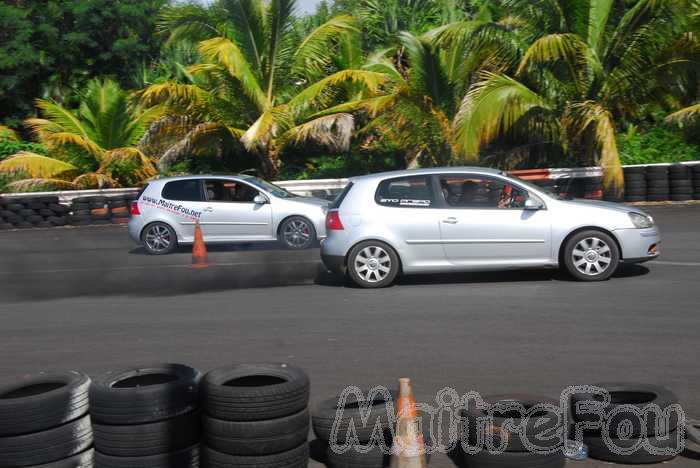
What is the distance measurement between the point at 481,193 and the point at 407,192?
99 cm

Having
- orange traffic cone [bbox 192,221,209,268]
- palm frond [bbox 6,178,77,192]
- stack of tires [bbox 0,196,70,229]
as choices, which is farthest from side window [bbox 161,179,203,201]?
palm frond [bbox 6,178,77,192]

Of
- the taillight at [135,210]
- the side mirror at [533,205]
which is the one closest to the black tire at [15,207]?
the taillight at [135,210]

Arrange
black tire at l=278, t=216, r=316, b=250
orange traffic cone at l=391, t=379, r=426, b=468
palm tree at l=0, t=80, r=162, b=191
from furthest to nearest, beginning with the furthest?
1. palm tree at l=0, t=80, r=162, b=191
2. black tire at l=278, t=216, r=316, b=250
3. orange traffic cone at l=391, t=379, r=426, b=468

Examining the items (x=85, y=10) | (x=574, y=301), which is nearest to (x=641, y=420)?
(x=574, y=301)

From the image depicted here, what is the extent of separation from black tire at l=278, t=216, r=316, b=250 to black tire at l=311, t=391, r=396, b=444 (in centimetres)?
1042

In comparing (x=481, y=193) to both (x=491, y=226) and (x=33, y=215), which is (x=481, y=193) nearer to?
(x=491, y=226)

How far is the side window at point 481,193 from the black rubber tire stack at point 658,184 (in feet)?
31.6

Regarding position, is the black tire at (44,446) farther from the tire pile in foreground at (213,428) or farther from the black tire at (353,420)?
the black tire at (353,420)

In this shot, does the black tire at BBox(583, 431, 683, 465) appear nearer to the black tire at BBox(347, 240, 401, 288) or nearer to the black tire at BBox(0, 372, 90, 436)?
the black tire at BBox(0, 372, 90, 436)

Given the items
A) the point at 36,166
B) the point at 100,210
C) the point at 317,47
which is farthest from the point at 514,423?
the point at 36,166

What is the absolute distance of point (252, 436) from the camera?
4945 millimetres

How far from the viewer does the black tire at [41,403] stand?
16.0 ft

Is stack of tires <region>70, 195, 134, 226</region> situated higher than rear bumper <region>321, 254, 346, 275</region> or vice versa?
stack of tires <region>70, 195, 134, 226</region>

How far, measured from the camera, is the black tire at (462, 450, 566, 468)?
501 cm
